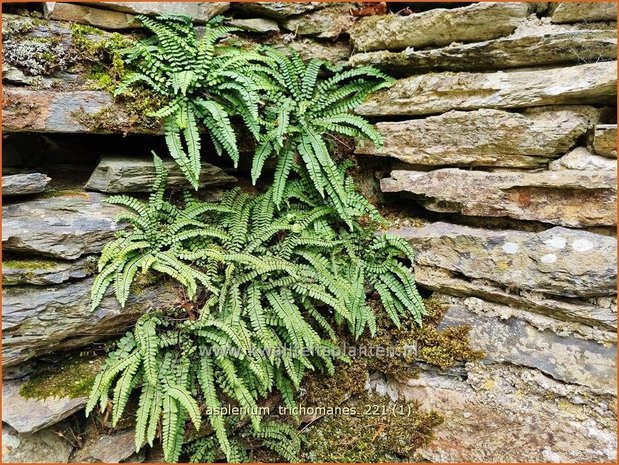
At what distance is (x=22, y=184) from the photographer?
4.10 metres

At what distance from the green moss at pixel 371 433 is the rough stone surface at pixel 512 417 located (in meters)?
0.14

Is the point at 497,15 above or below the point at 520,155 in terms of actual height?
above

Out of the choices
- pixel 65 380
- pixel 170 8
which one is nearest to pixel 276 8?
pixel 170 8

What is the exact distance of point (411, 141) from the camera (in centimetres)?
532

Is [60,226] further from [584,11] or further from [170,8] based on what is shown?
[584,11]

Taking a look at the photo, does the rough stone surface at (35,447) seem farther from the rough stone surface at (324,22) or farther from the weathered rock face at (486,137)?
the rough stone surface at (324,22)

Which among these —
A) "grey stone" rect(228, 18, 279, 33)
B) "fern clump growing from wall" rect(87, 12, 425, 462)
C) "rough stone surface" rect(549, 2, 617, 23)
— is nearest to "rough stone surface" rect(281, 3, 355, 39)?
"grey stone" rect(228, 18, 279, 33)

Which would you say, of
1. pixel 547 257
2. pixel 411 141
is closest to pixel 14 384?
pixel 411 141

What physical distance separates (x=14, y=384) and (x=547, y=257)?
19.3 ft

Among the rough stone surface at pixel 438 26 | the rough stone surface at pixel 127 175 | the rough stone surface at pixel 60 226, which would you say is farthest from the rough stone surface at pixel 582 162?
the rough stone surface at pixel 60 226

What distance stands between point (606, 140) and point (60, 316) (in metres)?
6.02

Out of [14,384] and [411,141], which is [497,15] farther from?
[14,384]

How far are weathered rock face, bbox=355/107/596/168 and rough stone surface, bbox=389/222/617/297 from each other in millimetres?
893

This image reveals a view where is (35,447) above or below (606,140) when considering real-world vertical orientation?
below
